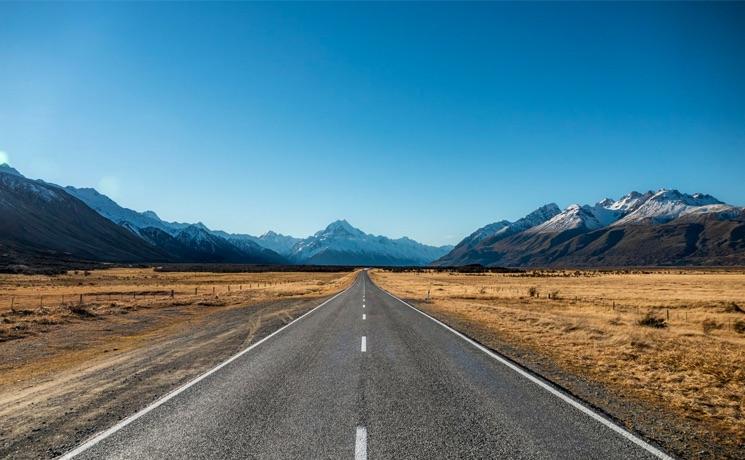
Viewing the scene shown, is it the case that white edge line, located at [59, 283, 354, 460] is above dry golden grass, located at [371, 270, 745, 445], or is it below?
above

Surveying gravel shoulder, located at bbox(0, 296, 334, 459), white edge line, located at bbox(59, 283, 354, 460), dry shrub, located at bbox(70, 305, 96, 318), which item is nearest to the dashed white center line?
white edge line, located at bbox(59, 283, 354, 460)

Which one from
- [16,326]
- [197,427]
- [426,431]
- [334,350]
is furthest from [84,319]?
[426,431]

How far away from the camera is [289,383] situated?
9.26 metres

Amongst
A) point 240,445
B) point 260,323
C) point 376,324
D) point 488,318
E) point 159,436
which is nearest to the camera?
point 240,445

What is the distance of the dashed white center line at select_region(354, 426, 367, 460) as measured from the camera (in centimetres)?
552

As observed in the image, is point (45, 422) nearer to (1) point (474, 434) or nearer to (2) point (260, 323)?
(1) point (474, 434)

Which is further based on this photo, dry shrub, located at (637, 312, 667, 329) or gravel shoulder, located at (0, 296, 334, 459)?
dry shrub, located at (637, 312, 667, 329)

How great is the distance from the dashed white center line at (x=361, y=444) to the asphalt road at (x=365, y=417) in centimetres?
1

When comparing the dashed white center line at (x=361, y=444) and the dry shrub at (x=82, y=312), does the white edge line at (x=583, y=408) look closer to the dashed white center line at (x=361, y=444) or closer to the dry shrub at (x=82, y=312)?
the dashed white center line at (x=361, y=444)

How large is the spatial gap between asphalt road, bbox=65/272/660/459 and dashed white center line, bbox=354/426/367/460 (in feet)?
0.04

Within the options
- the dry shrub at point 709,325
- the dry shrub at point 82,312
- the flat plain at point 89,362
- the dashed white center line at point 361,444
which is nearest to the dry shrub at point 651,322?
the dry shrub at point 709,325

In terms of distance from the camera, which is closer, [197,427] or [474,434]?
[474,434]

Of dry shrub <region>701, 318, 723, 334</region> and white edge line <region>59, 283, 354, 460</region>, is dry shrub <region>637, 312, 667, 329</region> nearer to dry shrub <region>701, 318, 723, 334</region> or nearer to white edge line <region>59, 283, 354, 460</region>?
dry shrub <region>701, 318, 723, 334</region>

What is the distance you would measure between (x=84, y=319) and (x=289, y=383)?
20.1 meters
